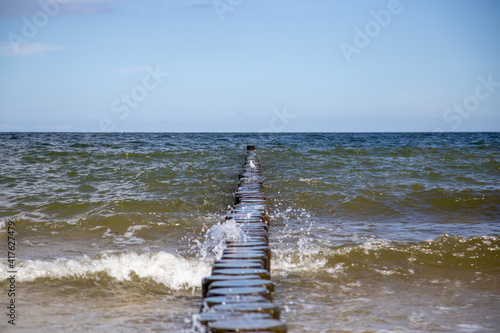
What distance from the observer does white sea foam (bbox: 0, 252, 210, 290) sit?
505 cm

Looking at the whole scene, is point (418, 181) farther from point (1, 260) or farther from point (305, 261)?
point (1, 260)

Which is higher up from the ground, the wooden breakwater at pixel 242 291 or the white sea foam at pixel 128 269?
the wooden breakwater at pixel 242 291

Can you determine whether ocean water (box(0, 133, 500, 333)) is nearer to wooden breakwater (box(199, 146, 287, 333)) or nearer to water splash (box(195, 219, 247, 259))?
water splash (box(195, 219, 247, 259))

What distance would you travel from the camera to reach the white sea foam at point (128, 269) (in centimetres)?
505

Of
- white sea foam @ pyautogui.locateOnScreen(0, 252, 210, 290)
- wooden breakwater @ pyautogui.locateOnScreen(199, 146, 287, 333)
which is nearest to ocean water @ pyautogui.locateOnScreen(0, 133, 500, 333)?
white sea foam @ pyautogui.locateOnScreen(0, 252, 210, 290)

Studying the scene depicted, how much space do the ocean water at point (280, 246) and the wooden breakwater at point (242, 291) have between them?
1.86 feet

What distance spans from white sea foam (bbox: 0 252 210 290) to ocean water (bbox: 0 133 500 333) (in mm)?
21

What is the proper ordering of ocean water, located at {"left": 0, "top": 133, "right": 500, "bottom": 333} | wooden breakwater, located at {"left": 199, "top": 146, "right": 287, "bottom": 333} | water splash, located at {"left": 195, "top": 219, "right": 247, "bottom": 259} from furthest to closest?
water splash, located at {"left": 195, "top": 219, "right": 247, "bottom": 259}
ocean water, located at {"left": 0, "top": 133, "right": 500, "bottom": 333}
wooden breakwater, located at {"left": 199, "top": 146, "right": 287, "bottom": 333}

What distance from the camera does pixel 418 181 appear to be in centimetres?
1172

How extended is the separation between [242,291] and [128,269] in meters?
2.46

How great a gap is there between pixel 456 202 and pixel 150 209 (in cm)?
640

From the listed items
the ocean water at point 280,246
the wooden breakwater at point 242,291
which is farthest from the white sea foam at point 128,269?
the wooden breakwater at point 242,291

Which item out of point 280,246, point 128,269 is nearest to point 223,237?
point 128,269

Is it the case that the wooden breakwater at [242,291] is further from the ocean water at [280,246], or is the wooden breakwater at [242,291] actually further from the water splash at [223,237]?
the ocean water at [280,246]
